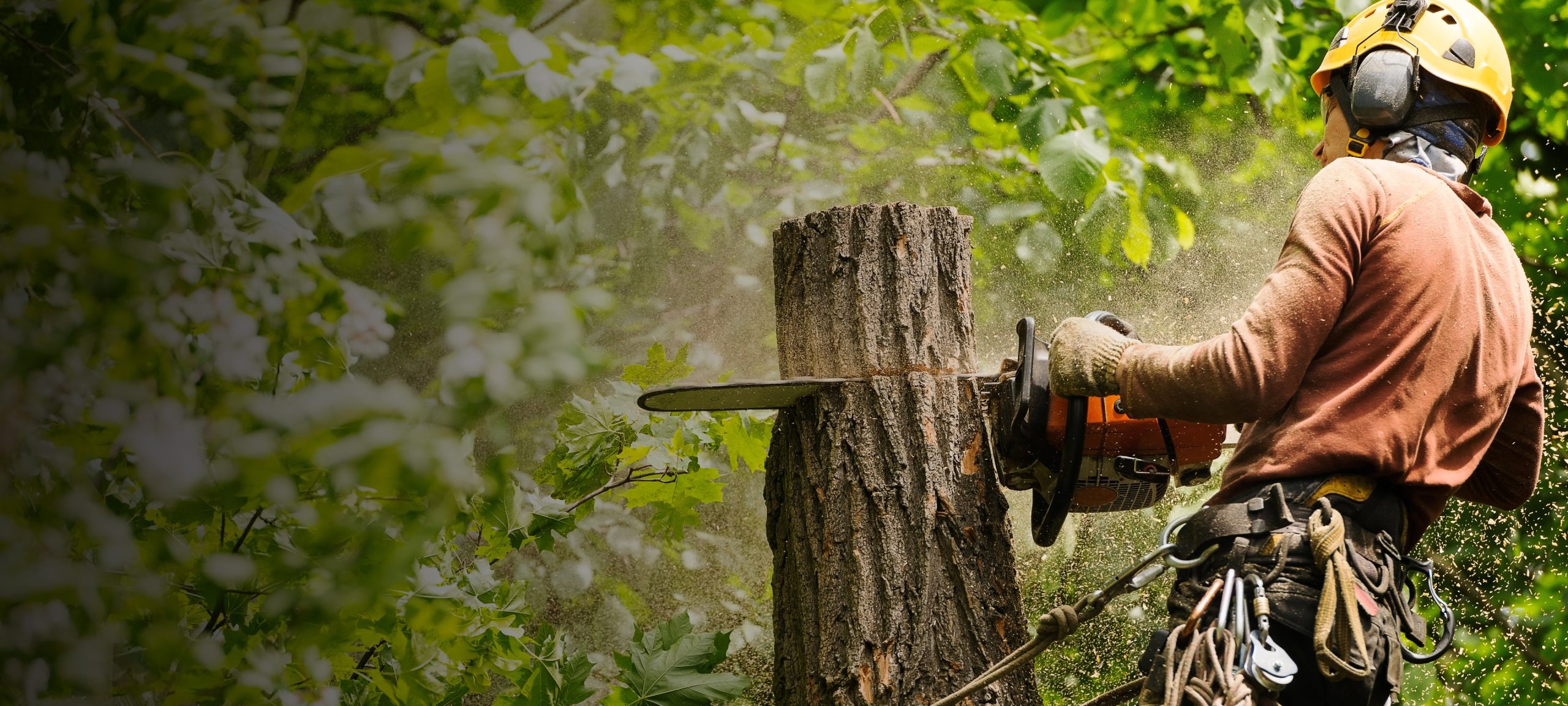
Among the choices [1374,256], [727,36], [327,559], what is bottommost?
[327,559]

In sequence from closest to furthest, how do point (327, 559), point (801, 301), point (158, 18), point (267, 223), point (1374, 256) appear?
point (1374, 256)
point (801, 301)
point (327, 559)
point (267, 223)
point (158, 18)

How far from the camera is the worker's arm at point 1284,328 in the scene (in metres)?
1.45

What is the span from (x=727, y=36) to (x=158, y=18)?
268 centimetres

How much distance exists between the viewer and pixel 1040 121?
153 inches

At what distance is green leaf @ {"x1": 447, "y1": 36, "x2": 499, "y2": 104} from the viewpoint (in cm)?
392

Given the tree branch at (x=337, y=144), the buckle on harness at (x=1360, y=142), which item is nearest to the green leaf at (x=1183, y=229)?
the buckle on harness at (x=1360, y=142)

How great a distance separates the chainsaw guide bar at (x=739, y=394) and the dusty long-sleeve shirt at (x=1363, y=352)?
550mm

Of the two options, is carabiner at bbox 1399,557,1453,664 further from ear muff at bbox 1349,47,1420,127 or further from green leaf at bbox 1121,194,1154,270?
green leaf at bbox 1121,194,1154,270

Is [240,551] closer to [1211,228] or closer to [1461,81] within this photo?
[1461,81]

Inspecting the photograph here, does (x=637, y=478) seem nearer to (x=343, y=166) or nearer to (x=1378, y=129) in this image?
(x=343, y=166)

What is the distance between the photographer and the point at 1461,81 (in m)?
1.60

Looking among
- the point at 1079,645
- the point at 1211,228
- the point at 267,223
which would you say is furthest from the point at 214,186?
the point at 1211,228

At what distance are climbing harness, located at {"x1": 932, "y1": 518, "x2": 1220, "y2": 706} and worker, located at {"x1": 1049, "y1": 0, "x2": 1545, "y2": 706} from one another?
0.04 m

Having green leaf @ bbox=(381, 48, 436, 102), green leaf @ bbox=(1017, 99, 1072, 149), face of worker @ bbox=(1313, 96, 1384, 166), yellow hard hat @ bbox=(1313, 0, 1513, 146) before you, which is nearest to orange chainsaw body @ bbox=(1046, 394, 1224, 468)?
face of worker @ bbox=(1313, 96, 1384, 166)
